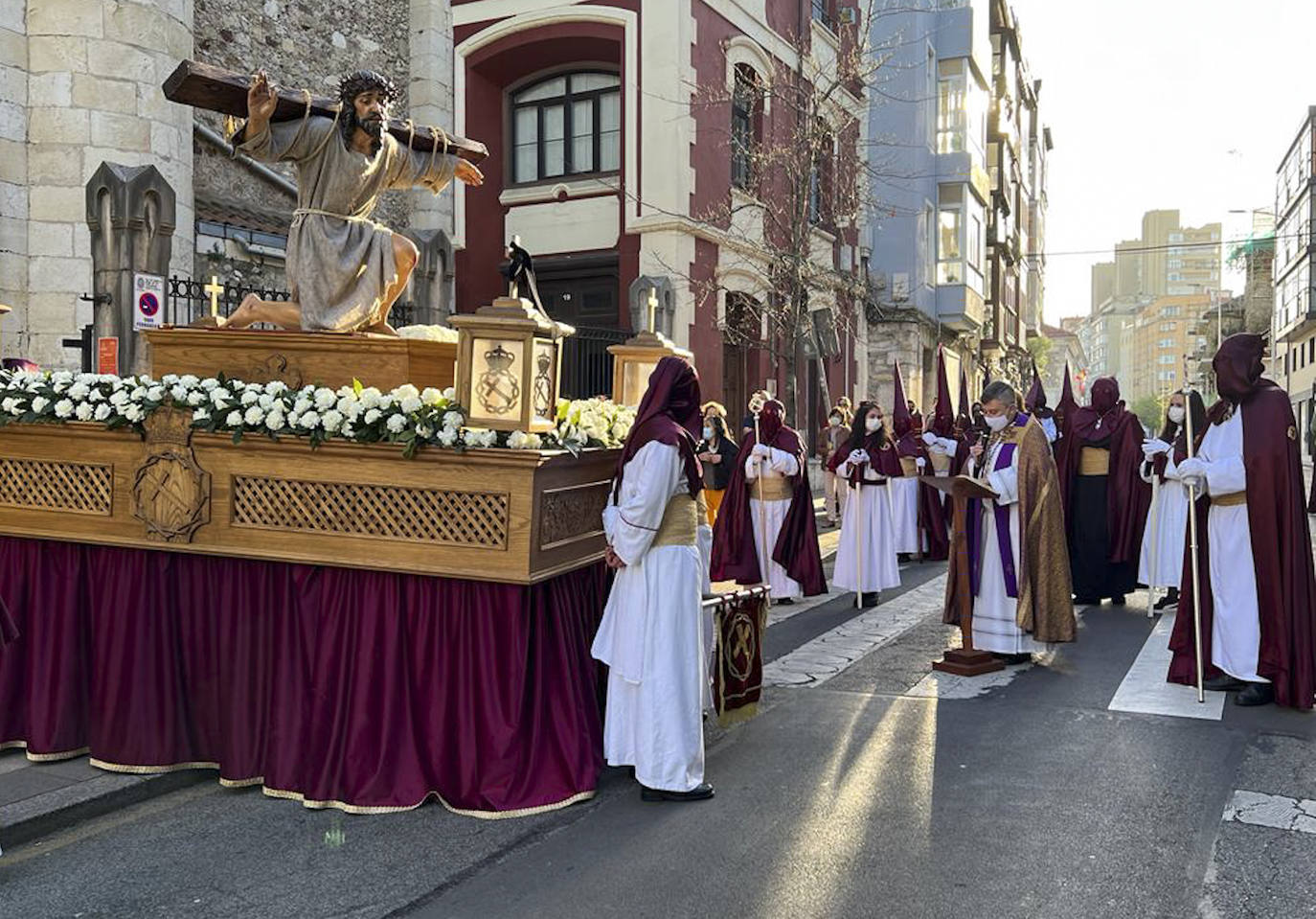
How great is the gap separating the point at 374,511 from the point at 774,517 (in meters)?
6.13

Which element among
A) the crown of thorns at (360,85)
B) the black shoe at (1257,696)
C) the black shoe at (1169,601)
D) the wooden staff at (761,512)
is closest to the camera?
the crown of thorns at (360,85)

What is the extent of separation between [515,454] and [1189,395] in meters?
4.13

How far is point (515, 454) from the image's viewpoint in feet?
15.4

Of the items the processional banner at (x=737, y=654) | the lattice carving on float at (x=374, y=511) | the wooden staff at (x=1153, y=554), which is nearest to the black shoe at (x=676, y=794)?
the processional banner at (x=737, y=654)

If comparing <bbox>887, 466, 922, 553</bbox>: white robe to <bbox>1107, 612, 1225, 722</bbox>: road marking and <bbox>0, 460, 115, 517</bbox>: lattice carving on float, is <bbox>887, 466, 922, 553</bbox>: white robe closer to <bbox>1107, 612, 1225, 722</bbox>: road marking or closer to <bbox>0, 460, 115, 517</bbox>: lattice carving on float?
<bbox>1107, 612, 1225, 722</bbox>: road marking

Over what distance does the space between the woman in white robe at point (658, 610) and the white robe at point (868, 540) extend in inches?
216

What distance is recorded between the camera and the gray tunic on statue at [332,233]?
5535mm

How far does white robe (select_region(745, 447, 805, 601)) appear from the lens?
10.1 metres

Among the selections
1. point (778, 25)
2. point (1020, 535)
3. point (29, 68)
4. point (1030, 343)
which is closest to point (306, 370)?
point (1020, 535)

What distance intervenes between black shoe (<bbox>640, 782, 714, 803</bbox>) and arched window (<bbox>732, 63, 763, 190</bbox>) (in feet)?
49.2

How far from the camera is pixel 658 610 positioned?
4867mm

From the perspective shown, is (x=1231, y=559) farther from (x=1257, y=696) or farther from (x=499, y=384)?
(x=499, y=384)

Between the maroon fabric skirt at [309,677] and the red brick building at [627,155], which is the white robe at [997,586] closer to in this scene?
the maroon fabric skirt at [309,677]

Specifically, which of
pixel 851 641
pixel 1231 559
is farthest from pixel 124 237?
pixel 1231 559
